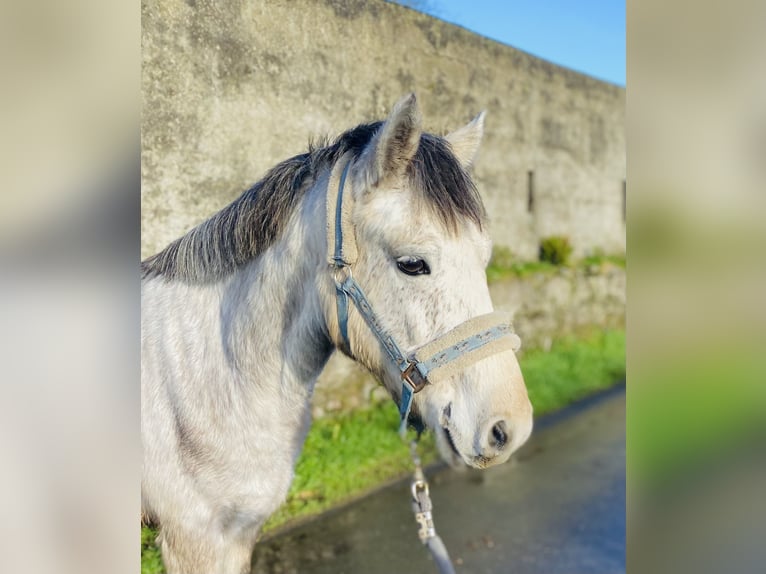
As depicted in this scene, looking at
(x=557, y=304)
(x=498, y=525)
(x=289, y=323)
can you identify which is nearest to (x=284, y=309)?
(x=289, y=323)

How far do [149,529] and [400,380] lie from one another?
2.67 ft

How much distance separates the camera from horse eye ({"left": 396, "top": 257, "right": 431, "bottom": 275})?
1.23 m

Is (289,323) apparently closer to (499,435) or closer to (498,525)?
(499,435)

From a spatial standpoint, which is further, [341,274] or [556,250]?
[556,250]

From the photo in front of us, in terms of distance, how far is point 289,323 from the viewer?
1392mm

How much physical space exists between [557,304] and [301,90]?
2.26 m

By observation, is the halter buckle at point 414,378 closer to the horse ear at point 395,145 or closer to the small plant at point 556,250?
the horse ear at point 395,145

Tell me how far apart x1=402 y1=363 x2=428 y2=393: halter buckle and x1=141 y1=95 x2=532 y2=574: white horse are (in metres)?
0.02

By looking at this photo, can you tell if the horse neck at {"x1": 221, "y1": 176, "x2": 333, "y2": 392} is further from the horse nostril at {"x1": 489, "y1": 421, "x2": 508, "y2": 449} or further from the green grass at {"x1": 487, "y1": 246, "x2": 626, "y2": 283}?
the green grass at {"x1": 487, "y1": 246, "x2": 626, "y2": 283}

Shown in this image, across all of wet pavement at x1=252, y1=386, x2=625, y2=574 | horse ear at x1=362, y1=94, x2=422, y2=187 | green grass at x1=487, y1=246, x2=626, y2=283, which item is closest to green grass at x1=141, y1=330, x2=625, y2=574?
wet pavement at x1=252, y1=386, x2=625, y2=574
